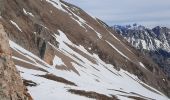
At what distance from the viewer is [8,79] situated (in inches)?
525

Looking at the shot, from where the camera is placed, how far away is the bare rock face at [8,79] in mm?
12891

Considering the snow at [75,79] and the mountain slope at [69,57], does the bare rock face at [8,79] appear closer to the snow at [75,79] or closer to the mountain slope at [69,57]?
the snow at [75,79]

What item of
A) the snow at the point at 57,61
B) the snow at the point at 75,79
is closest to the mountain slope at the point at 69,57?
the snow at the point at 75,79

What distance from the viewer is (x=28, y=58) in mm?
85938

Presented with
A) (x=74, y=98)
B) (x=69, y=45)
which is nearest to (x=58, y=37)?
(x=69, y=45)

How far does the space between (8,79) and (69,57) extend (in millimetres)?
101191

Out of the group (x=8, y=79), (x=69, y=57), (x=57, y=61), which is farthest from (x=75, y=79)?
(x=8, y=79)

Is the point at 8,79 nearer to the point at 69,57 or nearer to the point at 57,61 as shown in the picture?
the point at 57,61

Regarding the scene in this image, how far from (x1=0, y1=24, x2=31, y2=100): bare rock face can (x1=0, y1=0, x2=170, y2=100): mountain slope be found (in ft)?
107

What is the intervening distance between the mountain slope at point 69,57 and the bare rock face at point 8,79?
107 feet

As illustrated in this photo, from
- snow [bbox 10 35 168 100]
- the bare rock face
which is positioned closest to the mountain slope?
snow [bbox 10 35 168 100]

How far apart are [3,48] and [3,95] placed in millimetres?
1712

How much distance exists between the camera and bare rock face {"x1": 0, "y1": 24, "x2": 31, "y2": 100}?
12.9 metres

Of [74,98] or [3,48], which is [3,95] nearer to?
[3,48]
